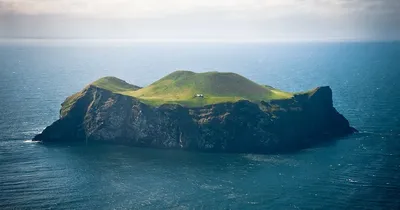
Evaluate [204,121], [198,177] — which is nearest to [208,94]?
[204,121]

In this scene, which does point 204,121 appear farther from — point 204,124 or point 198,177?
point 198,177

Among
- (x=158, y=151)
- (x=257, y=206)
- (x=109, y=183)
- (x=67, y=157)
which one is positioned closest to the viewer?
(x=257, y=206)

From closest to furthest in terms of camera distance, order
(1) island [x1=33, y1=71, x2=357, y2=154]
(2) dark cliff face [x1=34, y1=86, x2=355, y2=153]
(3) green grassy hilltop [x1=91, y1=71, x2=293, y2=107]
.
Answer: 1. (2) dark cliff face [x1=34, y1=86, x2=355, y2=153]
2. (1) island [x1=33, y1=71, x2=357, y2=154]
3. (3) green grassy hilltop [x1=91, y1=71, x2=293, y2=107]

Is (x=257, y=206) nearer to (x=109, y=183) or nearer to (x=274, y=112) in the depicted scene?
(x=109, y=183)

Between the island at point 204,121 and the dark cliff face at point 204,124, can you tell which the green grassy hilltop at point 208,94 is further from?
the dark cliff face at point 204,124

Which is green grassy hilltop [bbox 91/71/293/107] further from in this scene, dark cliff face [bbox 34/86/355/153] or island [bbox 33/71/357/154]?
dark cliff face [bbox 34/86/355/153]

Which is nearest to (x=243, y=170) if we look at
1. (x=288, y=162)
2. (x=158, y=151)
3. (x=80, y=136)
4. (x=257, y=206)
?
(x=288, y=162)

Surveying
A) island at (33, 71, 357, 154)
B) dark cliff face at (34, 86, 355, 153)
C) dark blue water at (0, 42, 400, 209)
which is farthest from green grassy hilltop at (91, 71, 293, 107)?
dark blue water at (0, 42, 400, 209)

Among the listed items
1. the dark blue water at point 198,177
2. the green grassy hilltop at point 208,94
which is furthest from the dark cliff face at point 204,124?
the dark blue water at point 198,177
